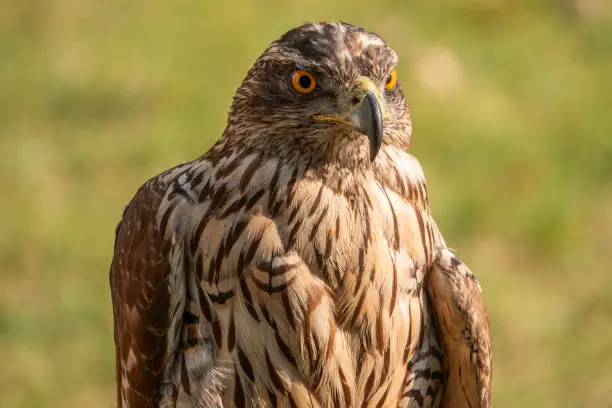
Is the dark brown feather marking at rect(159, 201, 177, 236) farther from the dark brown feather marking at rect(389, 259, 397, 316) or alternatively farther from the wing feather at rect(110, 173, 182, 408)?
the dark brown feather marking at rect(389, 259, 397, 316)

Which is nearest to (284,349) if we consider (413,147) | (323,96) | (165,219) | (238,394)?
(238,394)

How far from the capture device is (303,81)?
13.1ft

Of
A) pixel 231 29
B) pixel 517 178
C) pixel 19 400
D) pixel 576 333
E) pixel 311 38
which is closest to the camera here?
pixel 311 38

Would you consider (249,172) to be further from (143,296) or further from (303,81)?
(143,296)

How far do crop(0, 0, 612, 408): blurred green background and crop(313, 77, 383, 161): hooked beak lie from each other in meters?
3.45

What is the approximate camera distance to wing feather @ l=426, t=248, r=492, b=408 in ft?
14.0

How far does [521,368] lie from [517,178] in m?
1.81

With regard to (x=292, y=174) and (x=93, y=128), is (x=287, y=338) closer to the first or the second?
(x=292, y=174)

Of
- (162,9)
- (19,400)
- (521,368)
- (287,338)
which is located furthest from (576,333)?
(162,9)

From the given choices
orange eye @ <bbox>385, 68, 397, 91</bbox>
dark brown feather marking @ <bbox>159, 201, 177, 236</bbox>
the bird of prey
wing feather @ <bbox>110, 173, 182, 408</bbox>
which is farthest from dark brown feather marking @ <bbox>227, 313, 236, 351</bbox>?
orange eye @ <bbox>385, 68, 397, 91</bbox>

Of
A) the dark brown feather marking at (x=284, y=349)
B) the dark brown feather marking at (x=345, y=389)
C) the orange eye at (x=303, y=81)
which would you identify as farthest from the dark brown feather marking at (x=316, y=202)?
the dark brown feather marking at (x=345, y=389)

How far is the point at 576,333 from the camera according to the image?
24.5 feet

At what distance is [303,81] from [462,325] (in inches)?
39.0

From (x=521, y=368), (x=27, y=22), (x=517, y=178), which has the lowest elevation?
(x=521, y=368)
